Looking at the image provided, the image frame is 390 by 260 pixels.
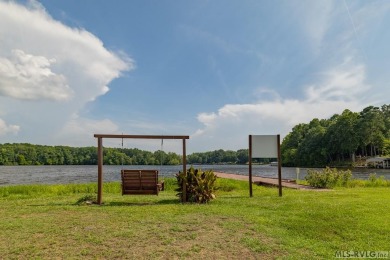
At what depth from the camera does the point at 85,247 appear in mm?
5305

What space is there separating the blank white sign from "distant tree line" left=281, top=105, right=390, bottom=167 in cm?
7137

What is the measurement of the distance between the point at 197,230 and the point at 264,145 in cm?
603

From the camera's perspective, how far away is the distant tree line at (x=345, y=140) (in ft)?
257

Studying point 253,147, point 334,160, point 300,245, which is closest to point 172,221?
point 300,245

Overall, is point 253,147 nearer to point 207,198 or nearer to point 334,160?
point 207,198

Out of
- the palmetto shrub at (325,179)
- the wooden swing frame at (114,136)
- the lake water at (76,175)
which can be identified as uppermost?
the wooden swing frame at (114,136)

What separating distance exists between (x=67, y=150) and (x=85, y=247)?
4573 inches

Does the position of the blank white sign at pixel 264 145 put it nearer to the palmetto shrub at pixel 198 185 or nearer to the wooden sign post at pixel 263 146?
the wooden sign post at pixel 263 146

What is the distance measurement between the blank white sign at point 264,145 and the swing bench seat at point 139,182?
3.77 meters

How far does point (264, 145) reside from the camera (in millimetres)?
11625

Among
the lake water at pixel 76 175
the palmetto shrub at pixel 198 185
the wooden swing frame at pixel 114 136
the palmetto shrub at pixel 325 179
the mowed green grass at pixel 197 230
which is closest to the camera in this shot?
the mowed green grass at pixel 197 230

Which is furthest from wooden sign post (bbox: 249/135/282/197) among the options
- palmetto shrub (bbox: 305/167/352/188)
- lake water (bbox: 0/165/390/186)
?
lake water (bbox: 0/165/390/186)

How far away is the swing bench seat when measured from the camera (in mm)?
10406

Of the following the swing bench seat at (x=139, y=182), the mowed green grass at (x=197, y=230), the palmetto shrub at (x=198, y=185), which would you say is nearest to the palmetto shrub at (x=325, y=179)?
the mowed green grass at (x=197, y=230)
